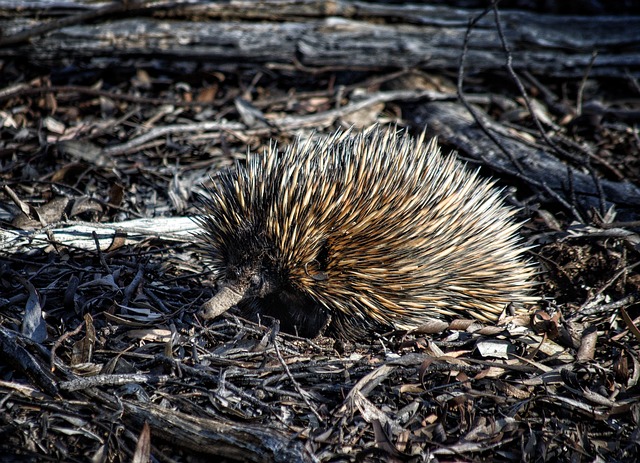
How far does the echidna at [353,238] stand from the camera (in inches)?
122

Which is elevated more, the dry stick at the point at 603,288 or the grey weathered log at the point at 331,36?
the grey weathered log at the point at 331,36

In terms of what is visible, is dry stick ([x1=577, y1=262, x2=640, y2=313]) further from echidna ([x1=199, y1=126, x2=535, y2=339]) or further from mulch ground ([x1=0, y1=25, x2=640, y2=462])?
echidna ([x1=199, y1=126, x2=535, y2=339])

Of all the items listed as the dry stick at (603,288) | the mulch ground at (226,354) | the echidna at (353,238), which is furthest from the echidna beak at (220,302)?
the dry stick at (603,288)

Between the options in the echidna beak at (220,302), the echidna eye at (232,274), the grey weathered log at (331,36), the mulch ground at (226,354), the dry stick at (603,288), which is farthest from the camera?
the grey weathered log at (331,36)

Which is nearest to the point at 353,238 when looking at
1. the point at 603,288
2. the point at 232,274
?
the point at 232,274

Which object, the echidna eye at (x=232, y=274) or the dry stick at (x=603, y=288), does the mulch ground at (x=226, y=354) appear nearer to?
the dry stick at (x=603, y=288)

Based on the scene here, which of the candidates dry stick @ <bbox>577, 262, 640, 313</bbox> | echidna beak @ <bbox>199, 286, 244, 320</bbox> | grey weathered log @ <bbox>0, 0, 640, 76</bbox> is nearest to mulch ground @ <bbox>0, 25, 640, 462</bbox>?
dry stick @ <bbox>577, 262, 640, 313</bbox>

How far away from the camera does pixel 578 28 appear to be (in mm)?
5672

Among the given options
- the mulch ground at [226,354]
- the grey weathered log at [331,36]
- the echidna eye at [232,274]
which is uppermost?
the grey weathered log at [331,36]

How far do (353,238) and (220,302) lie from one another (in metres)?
0.68

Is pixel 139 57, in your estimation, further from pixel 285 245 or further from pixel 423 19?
pixel 285 245

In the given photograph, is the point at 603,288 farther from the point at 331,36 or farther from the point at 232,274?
the point at 331,36

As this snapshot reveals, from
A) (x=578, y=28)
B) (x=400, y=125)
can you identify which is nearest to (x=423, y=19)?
(x=400, y=125)

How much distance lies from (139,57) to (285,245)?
300 cm
